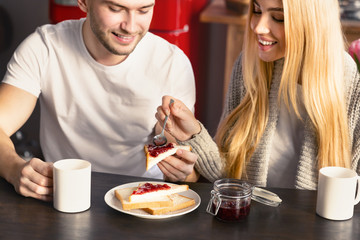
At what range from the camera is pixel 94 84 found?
2.09 metres

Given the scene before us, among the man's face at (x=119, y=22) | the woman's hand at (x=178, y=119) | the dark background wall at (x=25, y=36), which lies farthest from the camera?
the dark background wall at (x=25, y=36)

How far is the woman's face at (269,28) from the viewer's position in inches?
68.7

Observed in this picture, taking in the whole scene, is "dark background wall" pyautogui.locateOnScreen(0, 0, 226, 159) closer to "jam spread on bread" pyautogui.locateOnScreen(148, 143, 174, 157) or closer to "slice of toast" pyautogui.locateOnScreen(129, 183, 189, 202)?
"jam spread on bread" pyautogui.locateOnScreen(148, 143, 174, 157)

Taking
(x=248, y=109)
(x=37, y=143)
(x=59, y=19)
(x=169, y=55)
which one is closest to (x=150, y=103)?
(x=169, y=55)

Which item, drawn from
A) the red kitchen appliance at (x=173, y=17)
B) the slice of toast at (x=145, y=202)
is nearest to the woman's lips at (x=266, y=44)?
the slice of toast at (x=145, y=202)

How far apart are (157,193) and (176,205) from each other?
67mm

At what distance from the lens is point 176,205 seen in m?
1.42

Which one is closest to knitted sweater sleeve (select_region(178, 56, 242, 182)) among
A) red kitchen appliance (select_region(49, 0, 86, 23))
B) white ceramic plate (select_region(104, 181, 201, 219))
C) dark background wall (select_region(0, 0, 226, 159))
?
white ceramic plate (select_region(104, 181, 201, 219))

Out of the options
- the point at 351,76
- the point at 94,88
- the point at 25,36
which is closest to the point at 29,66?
the point at 94,88

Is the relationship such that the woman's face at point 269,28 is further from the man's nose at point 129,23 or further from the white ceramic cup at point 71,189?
the white ceramic cup at point 71,189

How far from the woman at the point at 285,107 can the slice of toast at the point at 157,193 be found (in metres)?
0.27

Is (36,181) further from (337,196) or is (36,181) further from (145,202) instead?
(337,196)

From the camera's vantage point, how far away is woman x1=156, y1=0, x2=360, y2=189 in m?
1.74

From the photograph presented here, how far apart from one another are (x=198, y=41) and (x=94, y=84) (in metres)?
1.52
